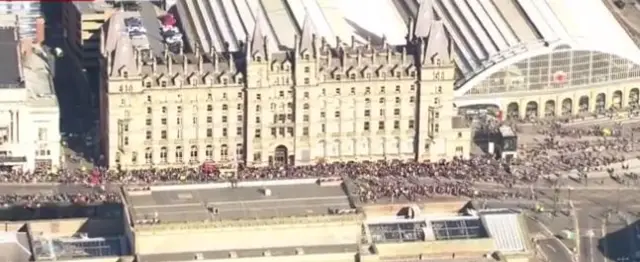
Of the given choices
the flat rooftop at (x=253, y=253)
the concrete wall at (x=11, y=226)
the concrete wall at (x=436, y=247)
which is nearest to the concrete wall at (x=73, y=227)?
the concrete wall at (x=11, y=226)

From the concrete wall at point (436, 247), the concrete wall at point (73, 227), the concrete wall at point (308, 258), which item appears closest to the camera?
the concrete wall at point (308, 258)

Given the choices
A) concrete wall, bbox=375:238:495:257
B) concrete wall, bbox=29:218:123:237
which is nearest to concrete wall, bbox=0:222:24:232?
concrete wall, bbox=29:218:123:237

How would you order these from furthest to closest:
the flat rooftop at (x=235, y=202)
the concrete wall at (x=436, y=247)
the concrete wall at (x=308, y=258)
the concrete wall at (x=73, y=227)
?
the concrete wall at (x=73, y=227)
the concrete wall at (x=436, y=247)
the flat rooftop at (x=235, y=202)
the concrete wall at (x=308, y=258)

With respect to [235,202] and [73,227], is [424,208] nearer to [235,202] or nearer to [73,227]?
[235,202]

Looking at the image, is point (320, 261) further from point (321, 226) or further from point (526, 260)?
point (526, 260)

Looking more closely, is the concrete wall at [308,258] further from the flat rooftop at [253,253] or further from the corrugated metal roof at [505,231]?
the corrugated metal roof at [505,231]

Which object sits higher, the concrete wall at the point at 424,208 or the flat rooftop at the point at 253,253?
the concrete wall at the point at 424,208
